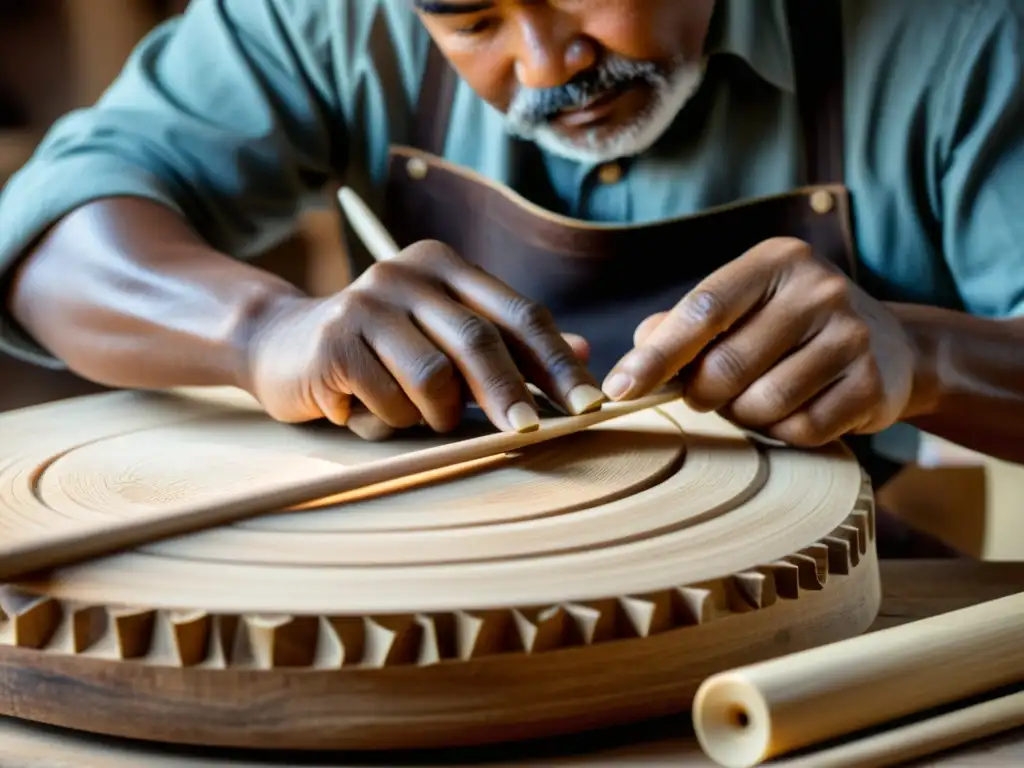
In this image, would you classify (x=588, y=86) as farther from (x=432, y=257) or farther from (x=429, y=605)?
(x=429, y=605)

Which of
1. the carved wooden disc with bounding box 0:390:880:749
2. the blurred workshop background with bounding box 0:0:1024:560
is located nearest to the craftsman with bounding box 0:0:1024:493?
the carved wooden disc with bounding box 0:390:880:749

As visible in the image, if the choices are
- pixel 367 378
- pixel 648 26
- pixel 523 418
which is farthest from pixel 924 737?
pixel 648 26

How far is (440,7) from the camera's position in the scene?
1.04 meters

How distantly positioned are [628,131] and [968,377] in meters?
0.43

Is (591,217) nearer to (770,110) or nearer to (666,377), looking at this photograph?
(770,110)

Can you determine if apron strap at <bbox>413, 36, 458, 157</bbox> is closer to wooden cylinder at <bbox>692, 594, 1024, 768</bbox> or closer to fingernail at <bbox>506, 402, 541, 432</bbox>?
fingernail at <bbox>506, 402, 541, 432</bbox>

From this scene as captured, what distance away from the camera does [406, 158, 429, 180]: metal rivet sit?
4.61ft

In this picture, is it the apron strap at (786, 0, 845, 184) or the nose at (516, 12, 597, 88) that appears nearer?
the nose at (516, 12, 597, 88)

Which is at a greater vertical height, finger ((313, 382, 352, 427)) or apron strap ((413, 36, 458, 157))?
apron strap ((413, 36, 458, 157))

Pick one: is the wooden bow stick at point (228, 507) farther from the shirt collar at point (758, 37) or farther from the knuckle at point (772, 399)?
the shirt collar at point (758, 37)

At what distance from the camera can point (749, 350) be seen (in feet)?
2.74

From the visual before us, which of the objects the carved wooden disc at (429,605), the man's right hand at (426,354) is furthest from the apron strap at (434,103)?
the carved wooden disc at (429,605)

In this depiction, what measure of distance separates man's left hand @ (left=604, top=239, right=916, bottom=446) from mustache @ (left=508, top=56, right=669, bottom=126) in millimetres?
316

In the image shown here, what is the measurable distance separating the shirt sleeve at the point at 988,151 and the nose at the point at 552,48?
43cm
